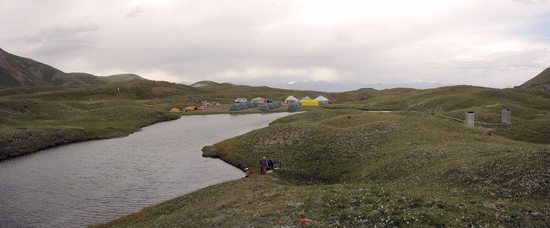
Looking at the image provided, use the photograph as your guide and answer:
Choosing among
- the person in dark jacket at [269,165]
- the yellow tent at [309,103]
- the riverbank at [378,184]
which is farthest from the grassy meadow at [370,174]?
the yellow tent at [309,103]

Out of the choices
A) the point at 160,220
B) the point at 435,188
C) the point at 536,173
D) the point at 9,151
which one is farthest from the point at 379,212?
the point at 9,151

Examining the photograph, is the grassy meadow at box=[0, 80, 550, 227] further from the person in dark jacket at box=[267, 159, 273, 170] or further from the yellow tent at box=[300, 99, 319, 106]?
the yellow tent at box=[300, 99, 319, 106]

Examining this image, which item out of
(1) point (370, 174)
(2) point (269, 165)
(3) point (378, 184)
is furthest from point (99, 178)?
(3) point (378, 184)

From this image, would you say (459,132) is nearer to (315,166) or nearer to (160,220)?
(315,166)

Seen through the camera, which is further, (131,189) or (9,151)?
(9,151)

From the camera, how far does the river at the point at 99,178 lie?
145ft

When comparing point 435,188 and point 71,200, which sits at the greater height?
point 435,188

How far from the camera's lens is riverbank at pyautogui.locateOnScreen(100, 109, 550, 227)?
81.6 ft

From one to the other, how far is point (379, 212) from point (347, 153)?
36594mm

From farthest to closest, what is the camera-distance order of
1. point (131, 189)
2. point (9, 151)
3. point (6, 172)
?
1. point (9, 151)
2. point (6, 172)
3. point (131, 189)

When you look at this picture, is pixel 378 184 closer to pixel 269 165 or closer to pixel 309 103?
pixel 269 165

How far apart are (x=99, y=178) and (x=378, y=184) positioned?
3998 cm

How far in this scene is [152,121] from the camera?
448 ft

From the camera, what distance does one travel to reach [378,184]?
43688 millimetres
